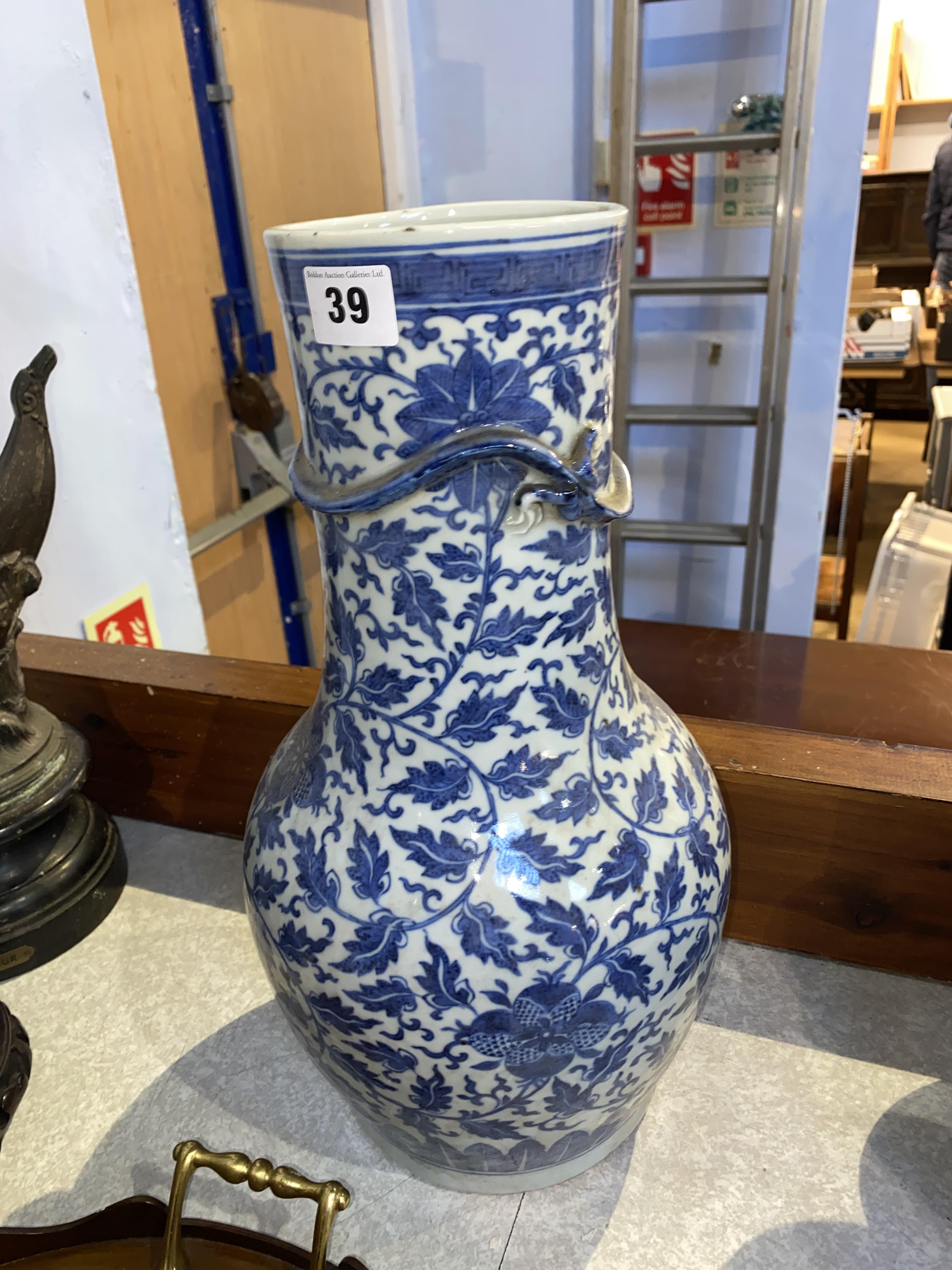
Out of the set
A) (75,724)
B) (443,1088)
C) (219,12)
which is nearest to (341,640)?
(443,1088)

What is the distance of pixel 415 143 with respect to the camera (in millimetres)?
2188

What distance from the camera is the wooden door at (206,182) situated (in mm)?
1537

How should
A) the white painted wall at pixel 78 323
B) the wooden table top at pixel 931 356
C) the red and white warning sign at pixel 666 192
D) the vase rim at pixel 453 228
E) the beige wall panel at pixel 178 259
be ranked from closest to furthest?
the vase rim at pixel 453 228 < the white painted wall at pixel 78 323 < the beige wall panel at pixel 178 259 < the red and white warning sign at pixel 666 192 < the wooden table top at pixel 931 356

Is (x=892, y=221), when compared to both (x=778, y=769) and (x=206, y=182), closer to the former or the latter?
(x=206, y=182)

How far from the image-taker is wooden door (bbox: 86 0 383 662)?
1537 millimetres

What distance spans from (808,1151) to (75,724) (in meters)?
0.75

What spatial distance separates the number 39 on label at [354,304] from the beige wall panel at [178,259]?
1134 millimetres

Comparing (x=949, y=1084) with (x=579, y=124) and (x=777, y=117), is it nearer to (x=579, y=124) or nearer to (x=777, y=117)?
(x=777, y=117)

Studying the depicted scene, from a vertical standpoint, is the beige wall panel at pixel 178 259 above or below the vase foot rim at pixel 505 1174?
above

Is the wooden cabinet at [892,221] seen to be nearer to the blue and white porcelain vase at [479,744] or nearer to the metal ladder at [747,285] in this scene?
the metal ladder at [747,285]

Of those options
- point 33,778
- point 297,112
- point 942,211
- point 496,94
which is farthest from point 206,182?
point 942,211

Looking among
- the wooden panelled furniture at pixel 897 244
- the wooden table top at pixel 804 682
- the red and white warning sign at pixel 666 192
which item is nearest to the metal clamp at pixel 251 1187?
the wooden table top at pixel 804 682

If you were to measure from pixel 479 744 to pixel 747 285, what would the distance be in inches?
63.1

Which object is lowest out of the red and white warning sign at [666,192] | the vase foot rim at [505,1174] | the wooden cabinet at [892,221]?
the vase foot rim at [505,1174]
